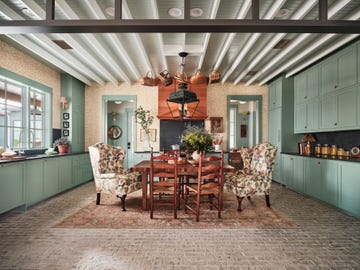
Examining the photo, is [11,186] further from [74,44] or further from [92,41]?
[92,41]

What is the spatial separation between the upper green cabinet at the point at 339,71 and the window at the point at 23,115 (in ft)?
20.1

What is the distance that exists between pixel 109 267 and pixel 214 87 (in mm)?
5492

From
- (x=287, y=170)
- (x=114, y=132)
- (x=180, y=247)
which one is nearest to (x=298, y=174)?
(x=287, y=170)

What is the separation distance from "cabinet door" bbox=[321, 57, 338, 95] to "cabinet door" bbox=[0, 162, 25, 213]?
5771mm

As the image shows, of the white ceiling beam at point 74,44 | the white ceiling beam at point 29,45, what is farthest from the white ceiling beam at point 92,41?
the white ceiling beam at point 29,45

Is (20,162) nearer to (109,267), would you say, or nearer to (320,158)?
(109,267)

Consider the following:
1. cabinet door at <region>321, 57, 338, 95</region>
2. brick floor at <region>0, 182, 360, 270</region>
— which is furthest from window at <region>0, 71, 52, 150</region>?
cabinet door at <region>321, 57, 338, 95</region>

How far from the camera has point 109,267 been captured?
2.00 meters

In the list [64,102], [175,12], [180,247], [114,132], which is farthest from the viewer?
[114,132]

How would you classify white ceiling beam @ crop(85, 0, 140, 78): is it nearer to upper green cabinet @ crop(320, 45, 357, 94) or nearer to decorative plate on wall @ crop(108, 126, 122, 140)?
decorative plate on wall @ crop(108, 126, 122, 140)

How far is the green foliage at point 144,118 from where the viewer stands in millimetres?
6203

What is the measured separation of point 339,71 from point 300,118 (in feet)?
4.99

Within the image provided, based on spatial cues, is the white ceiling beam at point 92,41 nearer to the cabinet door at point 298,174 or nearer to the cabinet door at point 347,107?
the cabinet door at point 347,107

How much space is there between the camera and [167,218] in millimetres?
3160
